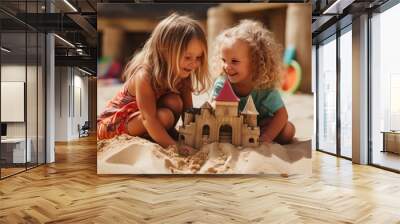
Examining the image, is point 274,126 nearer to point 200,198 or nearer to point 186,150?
point 186,150

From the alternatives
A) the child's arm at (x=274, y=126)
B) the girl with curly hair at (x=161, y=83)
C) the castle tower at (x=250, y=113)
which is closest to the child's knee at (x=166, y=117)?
the girl with curly hair at (x=161, y=83)

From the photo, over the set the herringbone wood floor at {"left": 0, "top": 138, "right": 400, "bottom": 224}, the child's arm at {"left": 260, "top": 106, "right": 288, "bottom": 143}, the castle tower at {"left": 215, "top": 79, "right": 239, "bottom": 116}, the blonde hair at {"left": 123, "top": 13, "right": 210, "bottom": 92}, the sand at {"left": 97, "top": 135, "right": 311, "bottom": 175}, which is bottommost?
the herringbone wood floor at {"left": 0, "top": 138, "right": 400, "bottom": 224}

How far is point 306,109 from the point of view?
268 inches

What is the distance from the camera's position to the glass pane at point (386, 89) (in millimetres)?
7238

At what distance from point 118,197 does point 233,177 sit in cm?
227

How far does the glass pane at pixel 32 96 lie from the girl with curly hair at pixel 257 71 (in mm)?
3643

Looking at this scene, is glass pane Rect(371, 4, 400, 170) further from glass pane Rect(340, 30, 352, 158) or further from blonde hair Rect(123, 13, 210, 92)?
blonde hair Rect(123, 13, 210, 92)

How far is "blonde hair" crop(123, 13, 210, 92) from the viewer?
6566 millimetres

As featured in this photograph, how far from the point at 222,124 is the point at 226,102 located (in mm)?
375

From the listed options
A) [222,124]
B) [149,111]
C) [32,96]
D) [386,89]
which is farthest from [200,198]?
[386,89]

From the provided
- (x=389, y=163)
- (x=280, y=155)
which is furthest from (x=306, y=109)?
(x=389, y=163)

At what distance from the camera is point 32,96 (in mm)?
7785

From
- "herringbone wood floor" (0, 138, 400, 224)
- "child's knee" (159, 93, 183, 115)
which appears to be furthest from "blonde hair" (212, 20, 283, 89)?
"herringbone wood floor" (0, 138, 400, 224)

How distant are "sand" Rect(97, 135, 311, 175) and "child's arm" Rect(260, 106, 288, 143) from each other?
0.15m
